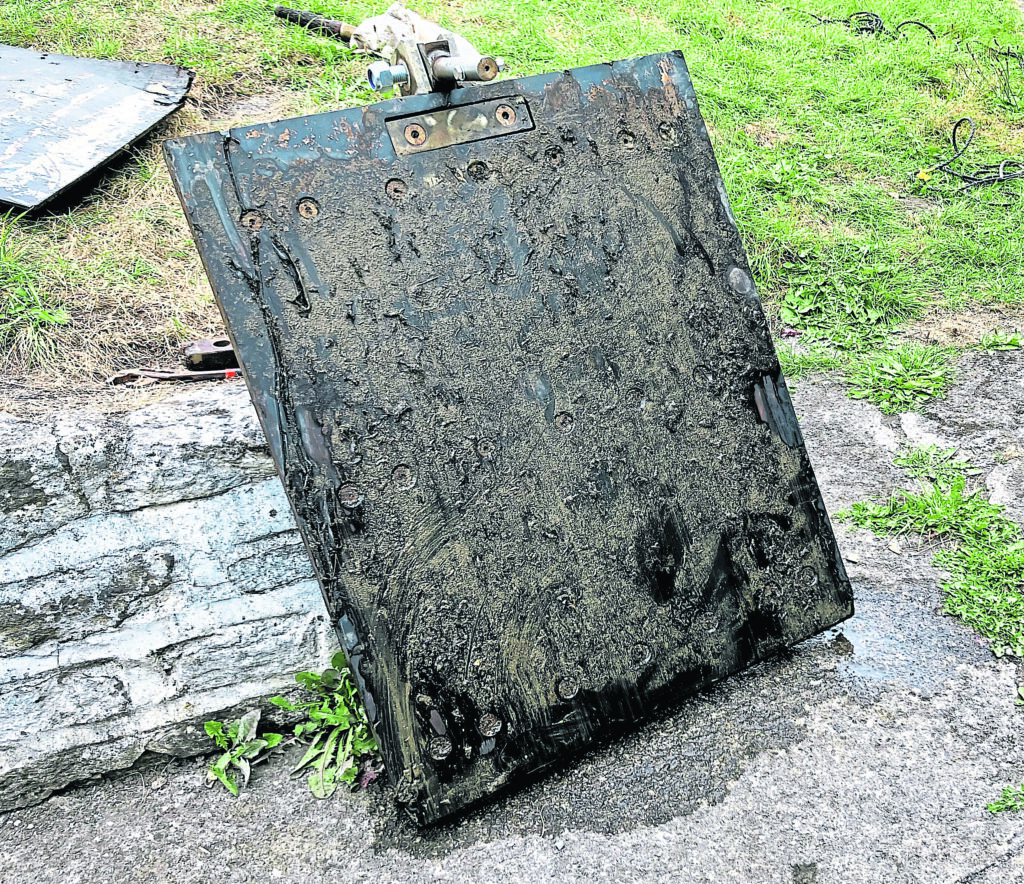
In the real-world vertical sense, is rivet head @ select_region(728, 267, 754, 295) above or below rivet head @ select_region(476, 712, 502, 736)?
above

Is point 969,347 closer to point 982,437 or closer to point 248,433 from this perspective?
point 982,437

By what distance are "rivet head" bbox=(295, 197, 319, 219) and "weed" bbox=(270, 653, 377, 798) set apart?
101 cm

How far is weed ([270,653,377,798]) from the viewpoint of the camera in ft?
6.02

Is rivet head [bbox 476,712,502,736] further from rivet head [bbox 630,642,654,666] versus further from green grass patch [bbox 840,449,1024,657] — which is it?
green grass patch [bbox 840,449,1024,657]

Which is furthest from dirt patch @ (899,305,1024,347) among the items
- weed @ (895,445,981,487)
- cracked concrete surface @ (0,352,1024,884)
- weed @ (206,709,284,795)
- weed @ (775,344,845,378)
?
weed @ (206,709,284,795)

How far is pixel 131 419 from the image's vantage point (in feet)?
5.95

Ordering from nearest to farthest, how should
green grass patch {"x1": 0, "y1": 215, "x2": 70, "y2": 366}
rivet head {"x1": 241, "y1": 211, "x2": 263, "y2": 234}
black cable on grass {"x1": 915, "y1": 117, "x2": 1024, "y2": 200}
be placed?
1. rivet head {"x1": 241, "y1": 211, "x2": 263, "y2": 234}
2. green grass patch {"x1": 0, "y1": 215, "x2": 70, "y2": 366}
3. black cable on grass {"x1": 915, "y1": 117, "x2": 1024, "y2": 200}

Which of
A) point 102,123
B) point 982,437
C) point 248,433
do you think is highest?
point 102,123

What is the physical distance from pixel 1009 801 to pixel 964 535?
0.88 m

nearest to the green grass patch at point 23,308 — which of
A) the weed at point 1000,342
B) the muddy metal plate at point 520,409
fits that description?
the muddy metal plate at point 520,409

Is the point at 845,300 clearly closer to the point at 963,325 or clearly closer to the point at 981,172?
the point at 963,325

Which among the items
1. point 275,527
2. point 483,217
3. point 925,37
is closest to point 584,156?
point 483,217

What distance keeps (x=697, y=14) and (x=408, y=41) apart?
→ 3.94 meters

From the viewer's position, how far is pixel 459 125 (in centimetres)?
171
